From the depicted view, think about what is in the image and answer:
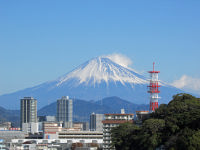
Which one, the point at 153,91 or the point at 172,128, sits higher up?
the point at 153,91

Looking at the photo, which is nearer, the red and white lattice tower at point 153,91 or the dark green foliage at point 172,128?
the dark green foliage at point 172,128

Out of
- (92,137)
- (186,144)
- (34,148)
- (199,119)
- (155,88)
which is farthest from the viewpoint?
(92,137)

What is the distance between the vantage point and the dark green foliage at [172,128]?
238 feet

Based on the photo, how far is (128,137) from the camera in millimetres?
88125

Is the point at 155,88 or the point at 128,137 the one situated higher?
the point at 155,88

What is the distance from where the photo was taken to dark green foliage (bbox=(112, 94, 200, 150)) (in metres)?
72.6

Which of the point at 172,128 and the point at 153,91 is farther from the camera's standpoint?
the point at 153,91

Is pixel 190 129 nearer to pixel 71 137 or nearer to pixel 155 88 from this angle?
pixel 155 88

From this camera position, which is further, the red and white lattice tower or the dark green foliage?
the red and white lattice tower

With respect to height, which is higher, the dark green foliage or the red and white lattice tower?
the red and white lattice tower

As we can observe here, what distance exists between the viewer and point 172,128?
3056 inches

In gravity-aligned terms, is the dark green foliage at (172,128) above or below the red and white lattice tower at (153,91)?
below

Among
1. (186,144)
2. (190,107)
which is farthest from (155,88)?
(186,144)

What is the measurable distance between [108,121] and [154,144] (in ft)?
145
